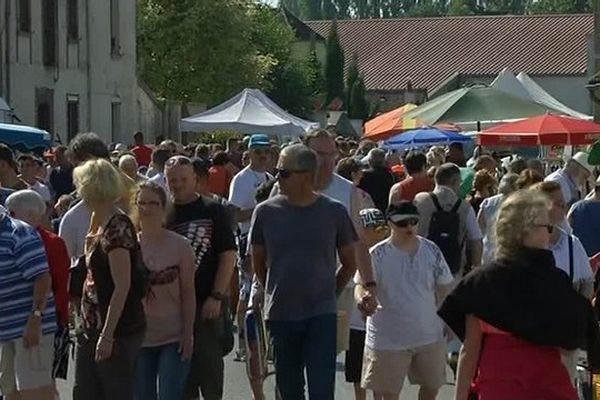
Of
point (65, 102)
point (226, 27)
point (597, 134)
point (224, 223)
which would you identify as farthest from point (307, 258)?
point (226, 27)

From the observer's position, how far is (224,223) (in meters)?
8.45

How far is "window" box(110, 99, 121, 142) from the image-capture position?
46656 millimetres

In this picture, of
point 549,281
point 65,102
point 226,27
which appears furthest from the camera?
point 226,27

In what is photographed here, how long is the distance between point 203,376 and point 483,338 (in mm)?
3075

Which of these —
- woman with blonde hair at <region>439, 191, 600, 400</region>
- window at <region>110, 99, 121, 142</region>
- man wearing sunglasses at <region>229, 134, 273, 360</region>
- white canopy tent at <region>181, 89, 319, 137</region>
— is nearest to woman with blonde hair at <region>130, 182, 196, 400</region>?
woman with blonde hair at <region>439, 191, 600, 400</region>

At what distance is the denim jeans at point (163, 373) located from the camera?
802 centimetres

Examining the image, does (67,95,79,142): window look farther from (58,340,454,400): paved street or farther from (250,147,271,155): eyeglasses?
(58,340,454,400): paved street

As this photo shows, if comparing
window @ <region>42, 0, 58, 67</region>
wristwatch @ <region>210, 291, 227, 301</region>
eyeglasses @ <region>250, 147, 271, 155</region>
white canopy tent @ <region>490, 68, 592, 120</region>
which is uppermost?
window @ <region>42, 0, 58, 67</region>

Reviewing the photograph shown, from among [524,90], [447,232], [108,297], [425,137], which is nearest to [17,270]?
[108,297]

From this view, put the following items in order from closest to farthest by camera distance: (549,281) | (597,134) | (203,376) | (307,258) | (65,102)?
(549,281), (307,258), (203,376), (597,134), (65,102)

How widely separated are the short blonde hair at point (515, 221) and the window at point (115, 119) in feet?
136

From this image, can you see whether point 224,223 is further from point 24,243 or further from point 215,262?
point 24,243

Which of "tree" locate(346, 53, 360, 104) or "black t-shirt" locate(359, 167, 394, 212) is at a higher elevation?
"tree" locate(346, 53, 360, 104)

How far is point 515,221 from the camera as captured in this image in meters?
5.67
